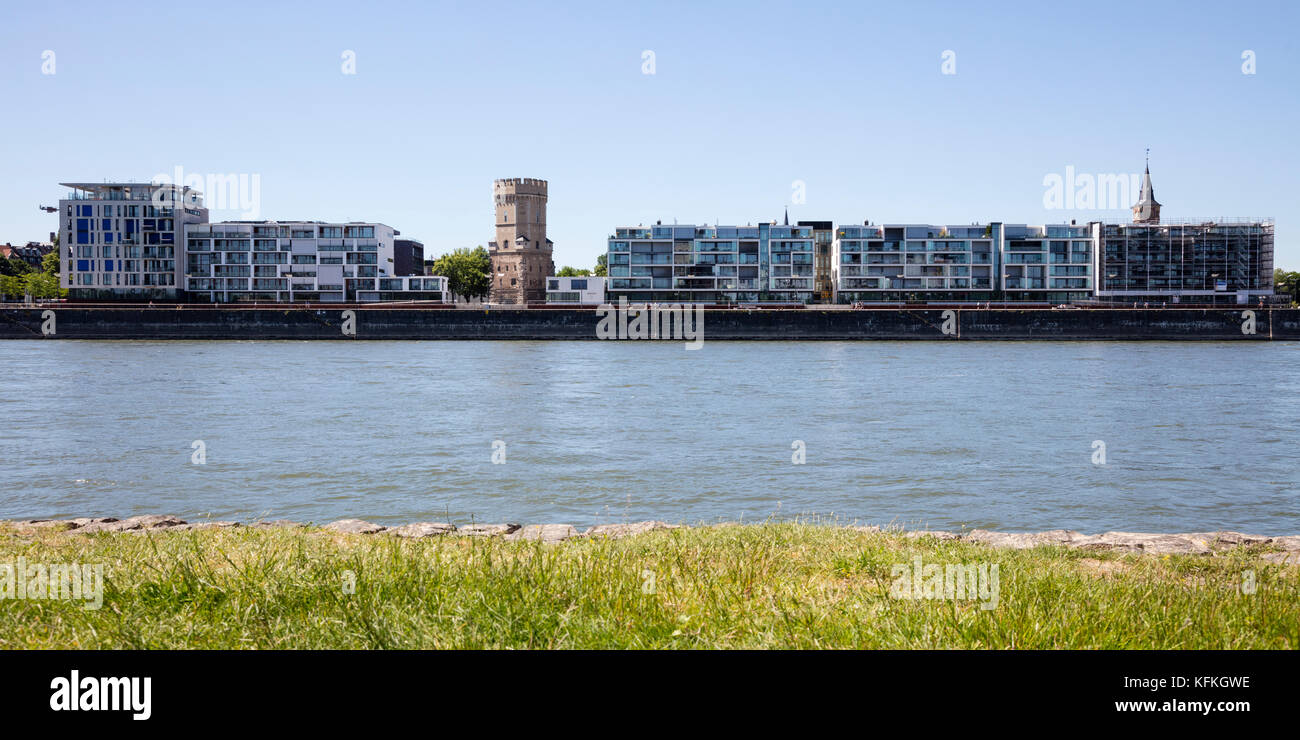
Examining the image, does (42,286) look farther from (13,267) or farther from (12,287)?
(13,267)

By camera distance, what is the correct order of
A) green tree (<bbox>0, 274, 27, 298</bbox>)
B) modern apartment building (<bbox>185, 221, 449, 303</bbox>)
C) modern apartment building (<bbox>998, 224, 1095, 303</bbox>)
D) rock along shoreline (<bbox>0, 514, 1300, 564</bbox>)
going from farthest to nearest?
green tree (<bbox>0, 274, 27, 298</bbox>), modern apartment building (<bbox>998, 224, 1095, 303</bbox>), modern apartment building (<bbox>185, 221, 449, 303</bbox>), rock along shoreline (<bbox>0, 514, 1300, 564</bbox>)

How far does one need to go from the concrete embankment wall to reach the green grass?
96344mm

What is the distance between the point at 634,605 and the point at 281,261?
141973mm

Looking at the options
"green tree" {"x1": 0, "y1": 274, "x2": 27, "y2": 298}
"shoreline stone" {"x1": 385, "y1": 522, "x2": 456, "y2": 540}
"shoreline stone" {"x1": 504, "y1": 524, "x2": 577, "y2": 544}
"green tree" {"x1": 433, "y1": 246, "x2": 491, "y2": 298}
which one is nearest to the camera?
"shoreline stone" {"x1": 504, "y1": 524, "x2": 577, "y2": 544}

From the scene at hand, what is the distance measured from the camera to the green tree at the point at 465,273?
158125 millimetres

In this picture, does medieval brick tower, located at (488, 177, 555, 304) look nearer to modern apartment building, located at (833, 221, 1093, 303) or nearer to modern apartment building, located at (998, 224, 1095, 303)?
modern apartment building, located at (833, 221, 1093, 303)

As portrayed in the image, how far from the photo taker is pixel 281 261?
13725 centimetres

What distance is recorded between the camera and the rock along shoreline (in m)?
10.4

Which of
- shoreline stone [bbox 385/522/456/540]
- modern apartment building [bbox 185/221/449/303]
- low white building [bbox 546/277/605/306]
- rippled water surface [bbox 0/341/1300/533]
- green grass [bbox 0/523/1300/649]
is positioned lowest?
rippled water surface [bbox 0/341/1300/533]

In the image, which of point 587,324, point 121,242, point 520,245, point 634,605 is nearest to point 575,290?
point 520,245

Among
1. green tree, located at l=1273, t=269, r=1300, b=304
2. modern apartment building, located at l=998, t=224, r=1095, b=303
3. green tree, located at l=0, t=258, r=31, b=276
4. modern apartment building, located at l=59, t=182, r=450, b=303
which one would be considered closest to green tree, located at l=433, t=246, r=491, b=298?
modern apartment building, located at l=59, t=182, r=450, b=303
